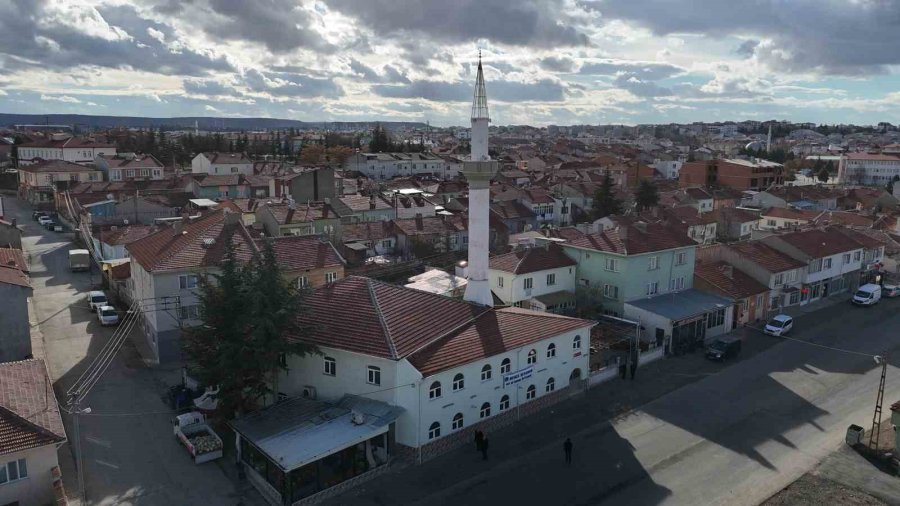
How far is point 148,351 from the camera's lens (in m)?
30.0

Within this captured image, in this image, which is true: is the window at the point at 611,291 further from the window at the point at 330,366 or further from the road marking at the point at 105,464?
the road marking at the point at 105,464

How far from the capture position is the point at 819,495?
756 inches

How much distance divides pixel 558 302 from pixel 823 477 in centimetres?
1532

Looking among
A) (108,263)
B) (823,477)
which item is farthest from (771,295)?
(108,263)

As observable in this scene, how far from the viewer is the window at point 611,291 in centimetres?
3368

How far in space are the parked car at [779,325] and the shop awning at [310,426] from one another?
22502 millimetres

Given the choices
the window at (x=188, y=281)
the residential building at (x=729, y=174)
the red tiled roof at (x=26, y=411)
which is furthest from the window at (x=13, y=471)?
the residential building at (x=729, y=174)

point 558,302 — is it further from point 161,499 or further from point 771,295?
point 161,499

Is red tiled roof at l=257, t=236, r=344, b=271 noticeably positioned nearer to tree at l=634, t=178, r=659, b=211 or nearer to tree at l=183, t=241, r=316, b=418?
tree at l=183, t=241, r=316, b=418

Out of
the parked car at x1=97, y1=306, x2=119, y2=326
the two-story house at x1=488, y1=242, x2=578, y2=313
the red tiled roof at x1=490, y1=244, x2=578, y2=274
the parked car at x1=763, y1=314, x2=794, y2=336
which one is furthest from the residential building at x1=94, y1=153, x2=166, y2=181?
the parked car at x1=763, y1=314, x2=794, y2=336

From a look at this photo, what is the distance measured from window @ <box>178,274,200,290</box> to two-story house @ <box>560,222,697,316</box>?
19077mm

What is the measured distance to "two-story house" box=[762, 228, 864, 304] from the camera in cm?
3959

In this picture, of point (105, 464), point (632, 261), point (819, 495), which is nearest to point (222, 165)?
point (632, 261)

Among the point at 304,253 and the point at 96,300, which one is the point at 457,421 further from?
the point at 96,300
